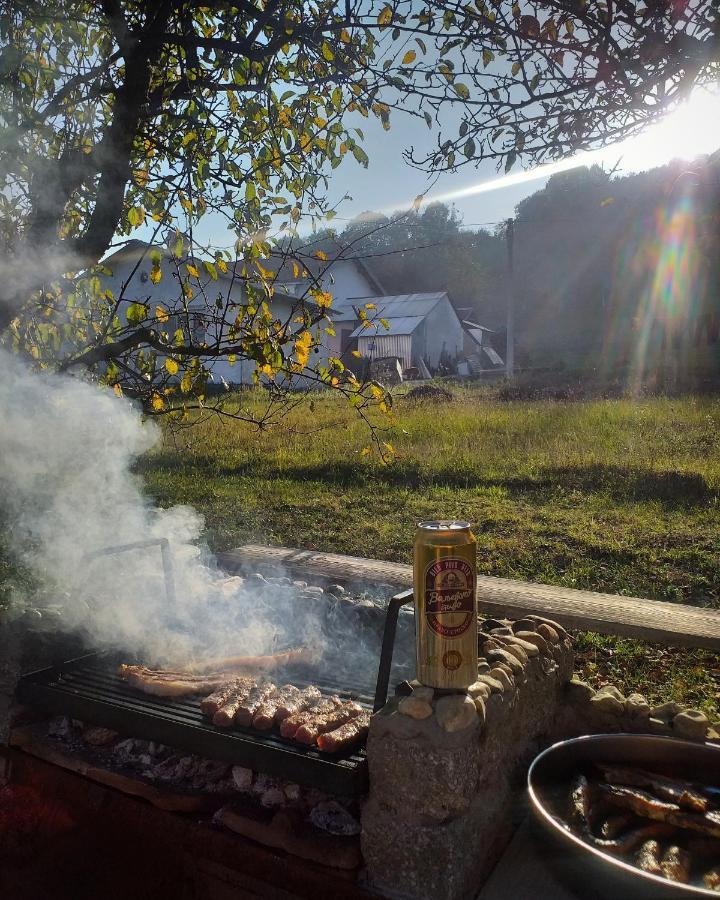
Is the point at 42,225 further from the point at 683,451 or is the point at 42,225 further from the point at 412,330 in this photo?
the point at 412,330

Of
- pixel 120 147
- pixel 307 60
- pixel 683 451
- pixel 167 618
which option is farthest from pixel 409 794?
pixel 683 451

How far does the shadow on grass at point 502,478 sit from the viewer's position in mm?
6773


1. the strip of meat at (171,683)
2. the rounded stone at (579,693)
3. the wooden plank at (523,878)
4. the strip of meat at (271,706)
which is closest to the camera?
the wooden plank at (523,878)

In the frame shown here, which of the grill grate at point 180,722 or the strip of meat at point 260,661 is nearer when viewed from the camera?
the grill grate at point 180,722

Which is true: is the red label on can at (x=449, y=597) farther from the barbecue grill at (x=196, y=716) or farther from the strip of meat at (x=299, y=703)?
the strip of meat at (x=299, y=703)

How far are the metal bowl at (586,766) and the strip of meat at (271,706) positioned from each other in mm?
810

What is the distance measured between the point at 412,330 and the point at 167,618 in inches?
1060

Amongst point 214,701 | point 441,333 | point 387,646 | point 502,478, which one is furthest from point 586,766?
point 441,333

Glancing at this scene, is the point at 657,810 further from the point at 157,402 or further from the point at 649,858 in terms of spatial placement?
the point at 157,402

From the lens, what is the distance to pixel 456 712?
1.89 metres

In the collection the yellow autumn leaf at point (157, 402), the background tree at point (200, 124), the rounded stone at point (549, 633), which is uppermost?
the background tree at point (200, 124)

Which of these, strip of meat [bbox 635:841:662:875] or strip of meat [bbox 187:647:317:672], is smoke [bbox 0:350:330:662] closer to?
strip of meat [bbox 187:647:317:672]

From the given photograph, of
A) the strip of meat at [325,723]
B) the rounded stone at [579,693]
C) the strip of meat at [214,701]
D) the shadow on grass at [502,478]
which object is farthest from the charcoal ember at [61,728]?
the shadow on grass at [502,478]

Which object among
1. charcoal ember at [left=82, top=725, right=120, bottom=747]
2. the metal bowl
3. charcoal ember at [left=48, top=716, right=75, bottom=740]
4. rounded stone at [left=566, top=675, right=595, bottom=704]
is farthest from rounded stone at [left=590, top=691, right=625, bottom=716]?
charcoal ember at [left=48, top=716, right=75, bottom=740]
